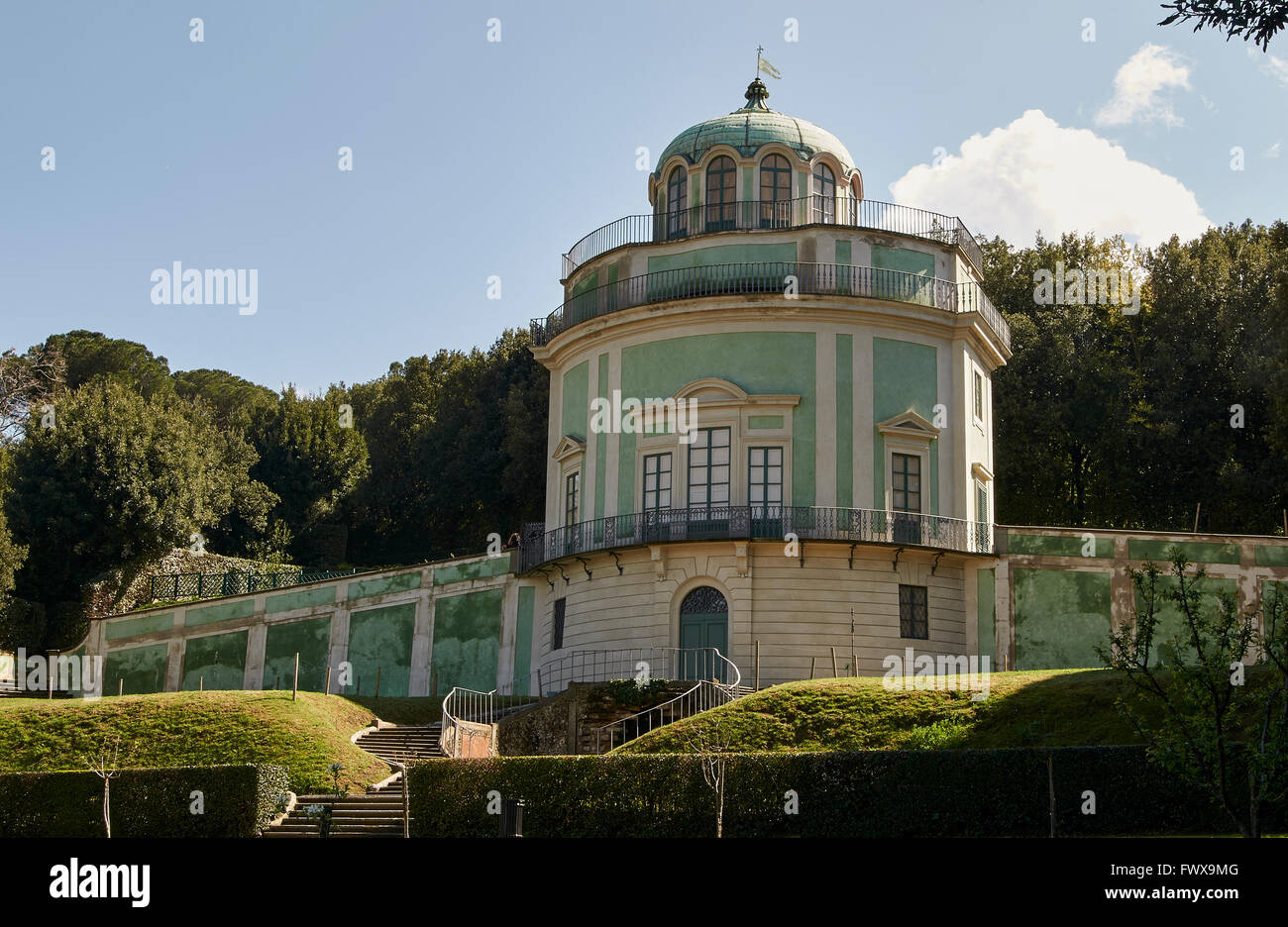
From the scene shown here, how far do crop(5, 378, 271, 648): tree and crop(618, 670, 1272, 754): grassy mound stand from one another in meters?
25.8

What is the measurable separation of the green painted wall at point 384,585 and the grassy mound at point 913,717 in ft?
48.1

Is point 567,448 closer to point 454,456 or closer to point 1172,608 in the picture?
point 1172,608

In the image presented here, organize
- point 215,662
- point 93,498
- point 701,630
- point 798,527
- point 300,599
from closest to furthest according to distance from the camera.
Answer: point 798,527
point 701,630
point 300,599
point 215,662
point 93,498

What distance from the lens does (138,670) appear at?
41.0 metres

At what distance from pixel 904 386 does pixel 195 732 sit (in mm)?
17349

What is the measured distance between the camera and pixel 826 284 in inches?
1396

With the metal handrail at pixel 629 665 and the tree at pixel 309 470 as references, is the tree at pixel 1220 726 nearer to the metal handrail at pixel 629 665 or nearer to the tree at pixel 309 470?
the metal handrail at pixel 629 665

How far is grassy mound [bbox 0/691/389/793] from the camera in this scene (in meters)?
27.2

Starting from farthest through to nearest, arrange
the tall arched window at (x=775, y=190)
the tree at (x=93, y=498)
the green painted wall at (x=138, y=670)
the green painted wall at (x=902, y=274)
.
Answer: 1. the tree at (x=93, y=498)
2. the green painted wall at (x=138, y=670)
3. the tall arched window at (x=775, y=190)
4. the green painted wall at (x=902, y=274)

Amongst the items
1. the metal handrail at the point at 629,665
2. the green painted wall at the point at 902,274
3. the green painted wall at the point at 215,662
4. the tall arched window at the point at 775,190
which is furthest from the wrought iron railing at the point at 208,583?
the green painted wall at the point at 902,274

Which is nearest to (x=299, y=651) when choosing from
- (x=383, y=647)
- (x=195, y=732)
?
(x=383, y=647)

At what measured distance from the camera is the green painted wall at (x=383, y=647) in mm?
38906
